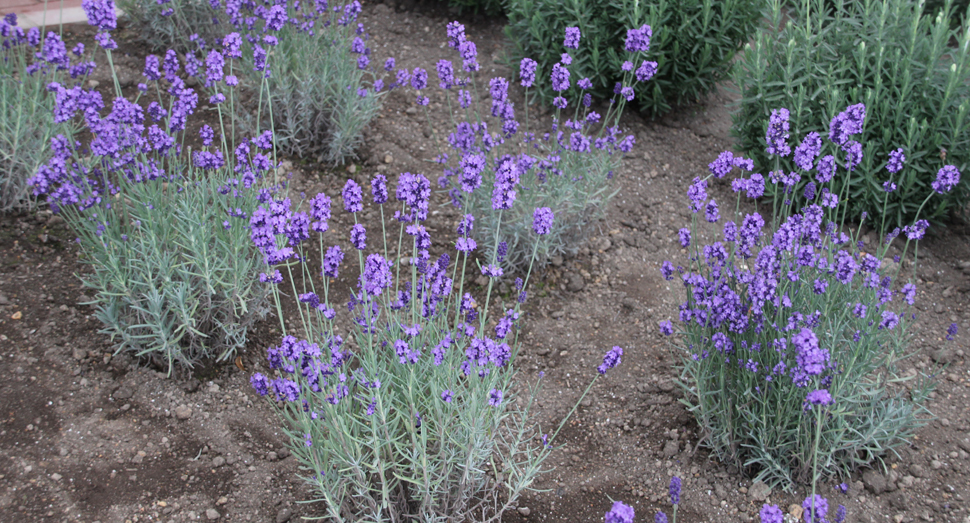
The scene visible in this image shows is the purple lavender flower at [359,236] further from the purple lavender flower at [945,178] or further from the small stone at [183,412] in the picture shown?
→ the purple lavender flower at [945,178]

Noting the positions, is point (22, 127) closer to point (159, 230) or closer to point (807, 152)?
point (159, 230)

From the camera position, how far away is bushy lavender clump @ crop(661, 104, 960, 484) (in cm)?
274

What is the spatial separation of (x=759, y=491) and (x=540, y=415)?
0.94 meters

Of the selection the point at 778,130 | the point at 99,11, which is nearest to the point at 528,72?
the point at 778,130

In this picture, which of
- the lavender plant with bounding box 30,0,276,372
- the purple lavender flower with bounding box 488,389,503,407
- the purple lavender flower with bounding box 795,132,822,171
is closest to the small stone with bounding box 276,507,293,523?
the lavender plant with bounding box 30,0,276,372

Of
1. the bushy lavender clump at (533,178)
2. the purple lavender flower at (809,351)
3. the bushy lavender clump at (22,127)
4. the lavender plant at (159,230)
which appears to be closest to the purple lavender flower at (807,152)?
the purple lavender flower at (809,351)

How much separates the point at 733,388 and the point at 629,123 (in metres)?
2.49

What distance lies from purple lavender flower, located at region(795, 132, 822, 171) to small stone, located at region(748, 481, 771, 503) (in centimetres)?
122

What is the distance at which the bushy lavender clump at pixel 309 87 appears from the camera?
455 centimetres

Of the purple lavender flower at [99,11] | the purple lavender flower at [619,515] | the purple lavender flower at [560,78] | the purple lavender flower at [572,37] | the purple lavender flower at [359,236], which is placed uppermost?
the purple lavender flower at [99,11]

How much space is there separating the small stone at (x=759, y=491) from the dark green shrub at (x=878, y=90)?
6.11 feet

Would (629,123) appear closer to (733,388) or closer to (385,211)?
(385,211)

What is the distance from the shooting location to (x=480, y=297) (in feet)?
13.1

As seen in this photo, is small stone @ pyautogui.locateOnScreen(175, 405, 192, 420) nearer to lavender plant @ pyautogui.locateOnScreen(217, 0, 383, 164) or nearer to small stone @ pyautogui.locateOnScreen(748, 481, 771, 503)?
lavender plant @ pyautogui.locateOnScreen(217, 0, 383, 164)
